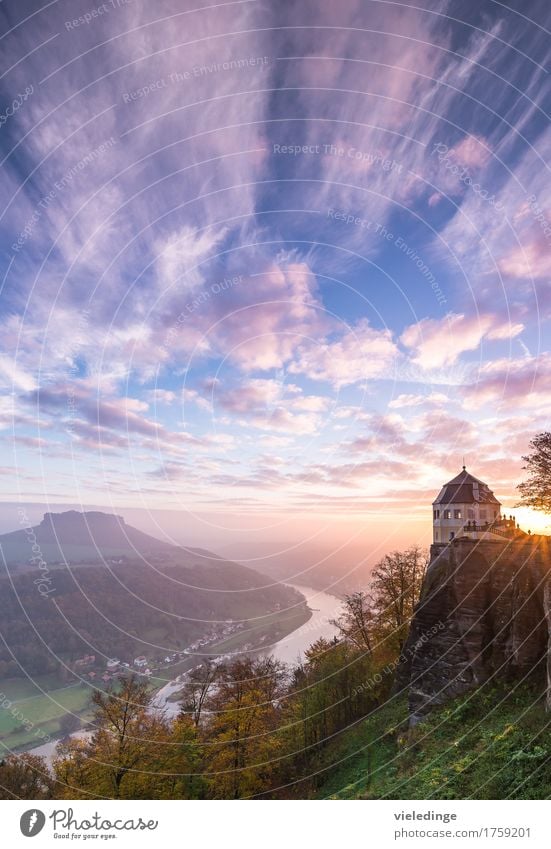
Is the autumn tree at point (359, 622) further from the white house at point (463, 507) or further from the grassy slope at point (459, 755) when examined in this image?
the grassy slope at point (459, 755)

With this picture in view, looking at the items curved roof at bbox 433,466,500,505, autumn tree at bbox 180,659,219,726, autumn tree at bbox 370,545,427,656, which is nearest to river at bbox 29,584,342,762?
autumn tree at bbox 370,545,427,656

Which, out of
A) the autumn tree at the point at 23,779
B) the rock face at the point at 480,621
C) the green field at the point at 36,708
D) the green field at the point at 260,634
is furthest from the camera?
the green field at the point at 260,634

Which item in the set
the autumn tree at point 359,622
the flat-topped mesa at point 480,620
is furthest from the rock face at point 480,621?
the autumn tree at point 359,622

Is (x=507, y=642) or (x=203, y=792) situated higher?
(x=507, y=642)

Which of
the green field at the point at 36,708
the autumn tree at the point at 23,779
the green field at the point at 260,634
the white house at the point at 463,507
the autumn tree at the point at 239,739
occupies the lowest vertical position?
the green field at the point at 36,708

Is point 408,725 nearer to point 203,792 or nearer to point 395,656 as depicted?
point 395,656

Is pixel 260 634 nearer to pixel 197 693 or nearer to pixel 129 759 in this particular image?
pixel 197 693

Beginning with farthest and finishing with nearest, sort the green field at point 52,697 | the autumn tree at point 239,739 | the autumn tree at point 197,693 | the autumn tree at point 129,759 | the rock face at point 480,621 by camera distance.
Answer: the green field at point 52,697 → the autumn tree at point 197,693 → the autumn tree at point 239,739 → the autumn tree at point 129,759 → the rock face at point 480,621
